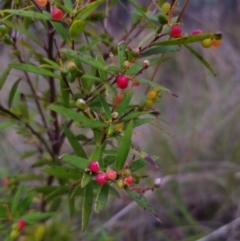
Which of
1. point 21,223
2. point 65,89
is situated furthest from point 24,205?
point 65,89

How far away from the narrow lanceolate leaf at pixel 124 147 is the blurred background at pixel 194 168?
90 cm

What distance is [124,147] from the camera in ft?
2.10

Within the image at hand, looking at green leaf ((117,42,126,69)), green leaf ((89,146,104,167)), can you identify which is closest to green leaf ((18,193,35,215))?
green leaf ((89,146,104,167))

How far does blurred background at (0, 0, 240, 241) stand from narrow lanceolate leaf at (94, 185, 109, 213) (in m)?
0.89

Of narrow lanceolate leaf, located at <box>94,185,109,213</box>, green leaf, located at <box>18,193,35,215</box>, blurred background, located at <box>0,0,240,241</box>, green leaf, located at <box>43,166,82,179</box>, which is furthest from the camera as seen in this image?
blurred background, located at <box>0,0,240,241</box>

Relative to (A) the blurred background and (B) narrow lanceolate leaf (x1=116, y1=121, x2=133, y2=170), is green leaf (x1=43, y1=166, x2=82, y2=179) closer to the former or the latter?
(B) narrow lanceolate leaf (x1=116, y1=121, x2=133, y2=170)

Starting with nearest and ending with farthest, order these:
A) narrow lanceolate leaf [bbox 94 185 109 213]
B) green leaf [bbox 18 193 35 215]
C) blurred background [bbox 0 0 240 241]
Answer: narrow lanceolate leaf [bbox 94 185 109 213]
green leaf [bbox 18 193 35 215]
blurred background [bbox 0 0 240 241]

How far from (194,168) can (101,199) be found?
4.72ft

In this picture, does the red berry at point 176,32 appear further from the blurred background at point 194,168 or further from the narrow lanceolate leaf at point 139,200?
the blurred background at point 194,168

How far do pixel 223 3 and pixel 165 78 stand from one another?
1.33 metres

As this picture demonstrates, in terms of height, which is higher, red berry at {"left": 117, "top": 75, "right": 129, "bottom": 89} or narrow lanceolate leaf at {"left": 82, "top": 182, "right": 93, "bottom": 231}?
red berry at {"left": 117, "top": 75, "right": 129, "bottom": 89}

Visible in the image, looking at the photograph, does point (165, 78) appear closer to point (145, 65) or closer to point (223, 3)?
point (223, 3)

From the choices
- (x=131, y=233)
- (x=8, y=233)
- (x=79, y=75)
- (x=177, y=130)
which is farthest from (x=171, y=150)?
(x=79, y=75)

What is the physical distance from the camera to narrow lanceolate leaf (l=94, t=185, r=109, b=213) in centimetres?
61
